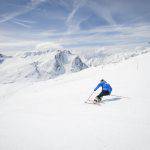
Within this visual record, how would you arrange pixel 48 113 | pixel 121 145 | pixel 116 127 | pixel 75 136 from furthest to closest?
1. pixel 48 113
2. pixel 116 127
3. pixel 75 136
4. pixel 121 145

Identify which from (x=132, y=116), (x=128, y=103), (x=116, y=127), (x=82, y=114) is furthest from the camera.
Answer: (x=128, y=103)

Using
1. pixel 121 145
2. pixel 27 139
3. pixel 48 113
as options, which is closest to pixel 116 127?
pixel 121 145

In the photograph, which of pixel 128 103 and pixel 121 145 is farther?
pixel 128 103

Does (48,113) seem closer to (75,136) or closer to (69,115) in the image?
(69,115)

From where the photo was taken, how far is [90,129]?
10.6 metres

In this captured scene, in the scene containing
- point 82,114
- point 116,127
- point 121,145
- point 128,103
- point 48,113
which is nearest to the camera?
point 121,145

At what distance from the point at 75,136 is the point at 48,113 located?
476 cm

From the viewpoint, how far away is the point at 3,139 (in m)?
10.2

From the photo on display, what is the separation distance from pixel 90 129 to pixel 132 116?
3032 millimetres

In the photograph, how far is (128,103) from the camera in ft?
51.2

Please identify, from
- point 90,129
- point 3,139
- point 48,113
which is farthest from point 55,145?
point 48,113

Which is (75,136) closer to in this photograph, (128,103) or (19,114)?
(19,114)

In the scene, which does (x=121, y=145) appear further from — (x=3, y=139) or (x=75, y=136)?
(x=3, y=139)

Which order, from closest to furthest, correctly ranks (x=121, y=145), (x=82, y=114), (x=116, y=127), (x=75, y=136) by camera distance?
(x=121, y=145) → (x=75, y=136) → (x=116, y=127) → (x=82, y=114)
